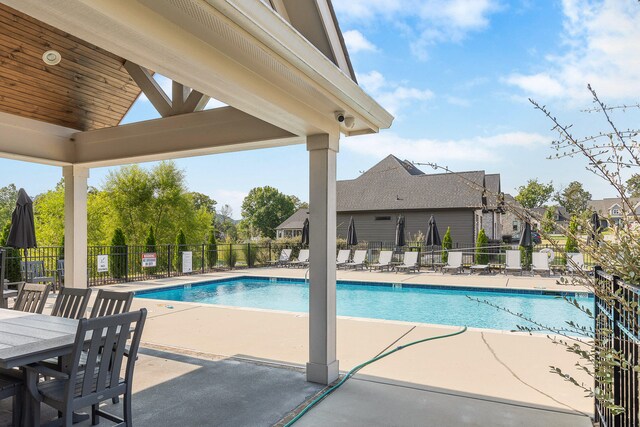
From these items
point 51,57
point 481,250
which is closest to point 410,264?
point 481,250

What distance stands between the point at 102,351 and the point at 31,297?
2.30m

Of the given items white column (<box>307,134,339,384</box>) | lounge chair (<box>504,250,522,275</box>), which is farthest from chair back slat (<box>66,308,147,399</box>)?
lounge chair (<box>504,250,522,275</box>)

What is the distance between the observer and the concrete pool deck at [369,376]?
3.48m

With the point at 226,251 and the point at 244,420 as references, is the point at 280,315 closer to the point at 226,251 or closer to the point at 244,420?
the point at 244,420

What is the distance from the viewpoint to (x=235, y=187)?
53.2m

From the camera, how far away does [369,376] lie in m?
4.41

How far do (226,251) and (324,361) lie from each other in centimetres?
1300

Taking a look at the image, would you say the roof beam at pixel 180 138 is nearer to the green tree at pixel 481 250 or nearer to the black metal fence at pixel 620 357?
the black metal fence at pixel 620 357

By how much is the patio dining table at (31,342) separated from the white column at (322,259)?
2.16 m

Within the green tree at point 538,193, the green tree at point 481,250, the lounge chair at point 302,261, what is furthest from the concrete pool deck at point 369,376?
the green tree at point 481,250

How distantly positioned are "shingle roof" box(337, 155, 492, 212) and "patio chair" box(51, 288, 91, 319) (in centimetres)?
1731

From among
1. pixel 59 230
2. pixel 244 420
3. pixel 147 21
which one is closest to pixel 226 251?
pixel 59 230

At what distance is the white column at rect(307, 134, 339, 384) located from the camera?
418 centimetres

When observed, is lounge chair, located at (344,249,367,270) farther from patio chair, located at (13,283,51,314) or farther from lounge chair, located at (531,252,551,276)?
patio chair, located at (13,283,51,314)
